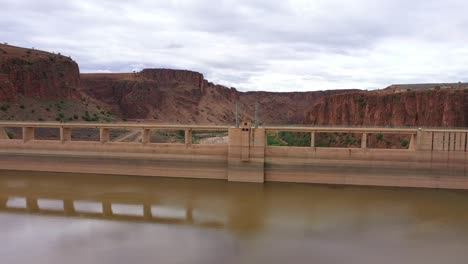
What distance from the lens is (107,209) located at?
1106 cm

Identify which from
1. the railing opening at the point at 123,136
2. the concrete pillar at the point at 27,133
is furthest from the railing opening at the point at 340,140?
the concrete pillar at the point at 27,133

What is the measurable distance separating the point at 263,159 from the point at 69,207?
689cm

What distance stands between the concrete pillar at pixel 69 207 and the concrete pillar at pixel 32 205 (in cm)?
81

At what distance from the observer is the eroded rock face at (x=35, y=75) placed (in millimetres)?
34000

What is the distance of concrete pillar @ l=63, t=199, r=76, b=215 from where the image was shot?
10797 millimetres

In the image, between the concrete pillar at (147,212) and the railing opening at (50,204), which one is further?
the railing opening at (50,204)

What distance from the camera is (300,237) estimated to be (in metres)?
8.79

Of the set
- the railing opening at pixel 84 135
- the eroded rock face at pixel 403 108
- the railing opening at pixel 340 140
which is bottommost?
the railing opening at pixel 340 140

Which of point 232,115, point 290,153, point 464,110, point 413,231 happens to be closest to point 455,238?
point 413,231

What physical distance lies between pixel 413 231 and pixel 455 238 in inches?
37.3

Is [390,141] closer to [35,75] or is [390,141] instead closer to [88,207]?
[88,207]

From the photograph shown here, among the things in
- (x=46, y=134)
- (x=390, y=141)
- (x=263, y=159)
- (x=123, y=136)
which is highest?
(x=263, y=159)

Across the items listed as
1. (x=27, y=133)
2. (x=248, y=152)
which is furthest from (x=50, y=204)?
(x=248, y=152)

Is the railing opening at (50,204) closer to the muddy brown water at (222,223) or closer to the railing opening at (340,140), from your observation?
the muddy brown water at (222,223)
